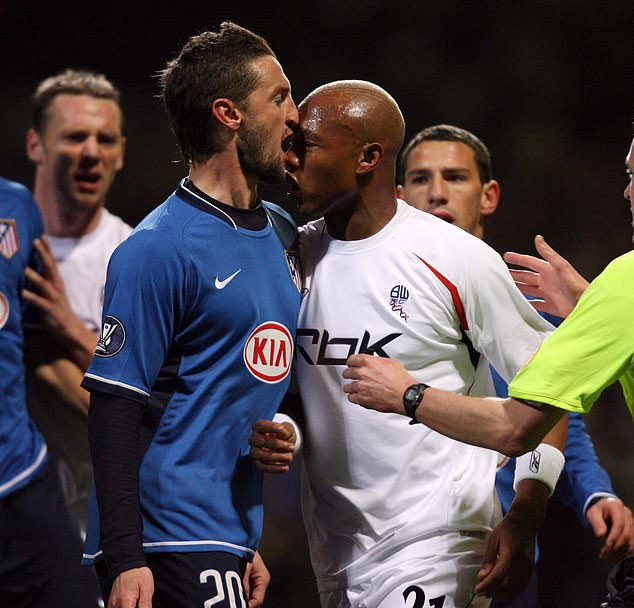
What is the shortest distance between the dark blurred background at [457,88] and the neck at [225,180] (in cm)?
256

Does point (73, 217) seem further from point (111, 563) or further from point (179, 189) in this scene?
point (111, 563)

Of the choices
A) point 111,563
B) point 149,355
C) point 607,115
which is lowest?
point 111,563

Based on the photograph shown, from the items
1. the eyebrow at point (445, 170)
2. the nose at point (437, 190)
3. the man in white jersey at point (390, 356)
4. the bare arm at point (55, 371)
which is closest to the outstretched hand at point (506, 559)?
the man in white jersey at point (390, 356)

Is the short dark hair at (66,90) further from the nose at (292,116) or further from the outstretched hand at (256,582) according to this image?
the outstretched hand at (256,582)

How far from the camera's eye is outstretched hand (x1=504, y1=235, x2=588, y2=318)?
7.29 ft

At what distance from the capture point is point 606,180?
527 centimetres

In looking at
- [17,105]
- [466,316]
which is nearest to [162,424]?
[466,316]

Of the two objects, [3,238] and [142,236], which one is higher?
[142,236]

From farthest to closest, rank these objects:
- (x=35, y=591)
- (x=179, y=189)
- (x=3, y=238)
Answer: (x=3, y=238) → (x=35, y=591) → (x=179, y=189)

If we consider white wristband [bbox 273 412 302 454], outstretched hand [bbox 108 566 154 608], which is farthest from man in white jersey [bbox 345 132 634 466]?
outstretched hand [bbox 108 566 154 608]

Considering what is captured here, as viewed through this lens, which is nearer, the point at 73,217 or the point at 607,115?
the point at 73,217

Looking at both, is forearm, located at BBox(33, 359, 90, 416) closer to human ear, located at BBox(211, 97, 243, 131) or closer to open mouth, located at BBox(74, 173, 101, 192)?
open mouth, located at BBox(74, 173, 101, 192)

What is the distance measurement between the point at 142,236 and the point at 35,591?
1.41m

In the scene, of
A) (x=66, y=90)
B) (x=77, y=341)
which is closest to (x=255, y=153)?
(x=77, y=341)
